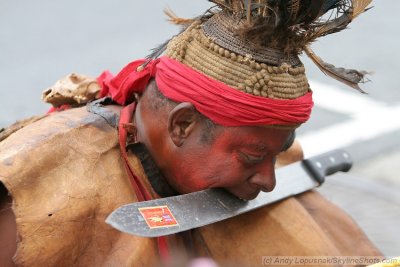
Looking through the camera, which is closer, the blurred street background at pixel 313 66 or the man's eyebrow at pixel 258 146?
the man's eyebrow at pixel 258 146

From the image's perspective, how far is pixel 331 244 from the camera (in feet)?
8.79

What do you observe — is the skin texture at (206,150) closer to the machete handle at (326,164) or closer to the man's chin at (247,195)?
the man's chin at (247,195)

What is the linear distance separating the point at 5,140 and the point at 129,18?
5.10 meters

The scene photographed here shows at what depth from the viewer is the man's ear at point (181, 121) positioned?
227cm

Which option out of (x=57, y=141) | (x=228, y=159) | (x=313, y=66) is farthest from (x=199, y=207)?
A: (x=313, y=66)

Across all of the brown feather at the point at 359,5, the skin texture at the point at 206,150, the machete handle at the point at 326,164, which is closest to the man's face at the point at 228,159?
the skin texture at the point at 206,150

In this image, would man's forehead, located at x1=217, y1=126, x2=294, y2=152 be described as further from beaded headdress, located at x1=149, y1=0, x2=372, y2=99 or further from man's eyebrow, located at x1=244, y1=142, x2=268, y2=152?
beaded headdress, located at x1=149, y1=0, x2=372, y2=99

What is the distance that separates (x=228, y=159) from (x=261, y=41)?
356 mm

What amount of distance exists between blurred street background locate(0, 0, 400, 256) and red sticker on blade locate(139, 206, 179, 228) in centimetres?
183

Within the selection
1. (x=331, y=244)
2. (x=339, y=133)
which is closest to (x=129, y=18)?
(x=339, y=133)

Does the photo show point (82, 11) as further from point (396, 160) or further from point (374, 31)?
point (396, 160)

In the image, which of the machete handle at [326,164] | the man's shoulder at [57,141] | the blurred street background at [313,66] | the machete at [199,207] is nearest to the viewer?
the machete at [199,207]

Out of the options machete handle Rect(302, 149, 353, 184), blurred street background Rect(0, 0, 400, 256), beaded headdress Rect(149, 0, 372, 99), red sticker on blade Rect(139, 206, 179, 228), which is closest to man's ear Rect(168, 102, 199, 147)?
beaded headdress Rect(149, 0, 372, 99)

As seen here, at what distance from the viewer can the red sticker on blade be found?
6.85ft
